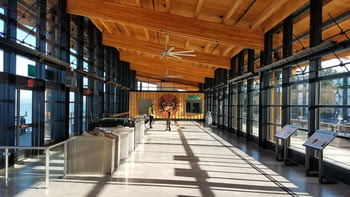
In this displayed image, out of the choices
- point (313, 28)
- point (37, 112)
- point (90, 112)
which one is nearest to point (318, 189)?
point (313, 28)

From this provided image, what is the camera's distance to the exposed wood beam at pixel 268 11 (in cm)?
701

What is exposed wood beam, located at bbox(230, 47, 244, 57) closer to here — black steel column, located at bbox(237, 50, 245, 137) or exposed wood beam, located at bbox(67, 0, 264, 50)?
black steel column, located at bbox(237, 50, 245, 137)

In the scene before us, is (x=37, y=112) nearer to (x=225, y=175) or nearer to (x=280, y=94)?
(x=225, y=175)

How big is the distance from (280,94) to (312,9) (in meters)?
3.02

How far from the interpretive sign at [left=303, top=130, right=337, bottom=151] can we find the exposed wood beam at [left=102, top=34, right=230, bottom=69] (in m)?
9.25

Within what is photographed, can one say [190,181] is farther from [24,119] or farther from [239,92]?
[239,92]

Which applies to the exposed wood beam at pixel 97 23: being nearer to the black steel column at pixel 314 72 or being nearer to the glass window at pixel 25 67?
the glass window at pixel 25 67

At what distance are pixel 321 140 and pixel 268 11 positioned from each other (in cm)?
417

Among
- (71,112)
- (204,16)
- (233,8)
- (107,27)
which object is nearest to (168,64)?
(107,27)

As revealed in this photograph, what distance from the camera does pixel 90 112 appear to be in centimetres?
1283

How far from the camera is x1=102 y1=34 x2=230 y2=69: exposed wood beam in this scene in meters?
14.3

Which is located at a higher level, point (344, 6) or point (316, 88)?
point (344, 6)

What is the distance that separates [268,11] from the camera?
7.68 meters

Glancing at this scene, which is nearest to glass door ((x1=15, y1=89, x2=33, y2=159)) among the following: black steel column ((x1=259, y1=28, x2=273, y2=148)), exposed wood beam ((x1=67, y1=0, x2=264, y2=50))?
exposed wood beam ((x1=67, y1=0, x2=264, y2=50))
